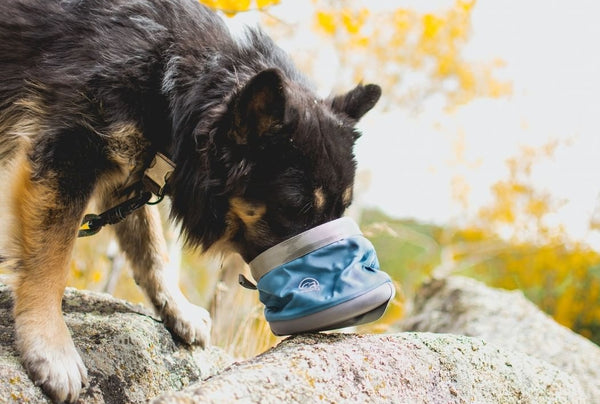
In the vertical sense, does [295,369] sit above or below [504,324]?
above

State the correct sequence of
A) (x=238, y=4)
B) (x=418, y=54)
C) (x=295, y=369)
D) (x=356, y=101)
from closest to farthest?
(x=295, y=369), (x=356, y=101), (x=238, y=4), (x=418, y=54)

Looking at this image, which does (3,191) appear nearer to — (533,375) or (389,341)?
(389,341)

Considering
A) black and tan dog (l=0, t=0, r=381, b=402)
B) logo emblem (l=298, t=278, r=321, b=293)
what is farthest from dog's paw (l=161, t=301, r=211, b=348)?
logo emblem (l=298, t=278, r=321, b=293)

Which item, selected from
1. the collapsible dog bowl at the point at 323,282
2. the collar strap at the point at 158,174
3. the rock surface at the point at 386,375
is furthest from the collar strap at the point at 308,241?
the collar strap at the point at 158,174

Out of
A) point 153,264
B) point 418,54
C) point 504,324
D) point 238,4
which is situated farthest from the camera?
point 418,54

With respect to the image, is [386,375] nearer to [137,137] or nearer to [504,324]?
[137,137]

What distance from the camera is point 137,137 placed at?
2.60 meters

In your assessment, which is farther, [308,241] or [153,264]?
[153,264]

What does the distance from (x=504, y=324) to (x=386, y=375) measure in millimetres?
3358

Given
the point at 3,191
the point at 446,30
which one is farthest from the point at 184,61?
the point at 446,30

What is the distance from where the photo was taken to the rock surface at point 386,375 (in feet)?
5.76

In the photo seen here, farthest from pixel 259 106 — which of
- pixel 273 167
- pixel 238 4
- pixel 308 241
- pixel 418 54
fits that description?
pixel 418 54

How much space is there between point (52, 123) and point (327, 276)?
1.36 metres

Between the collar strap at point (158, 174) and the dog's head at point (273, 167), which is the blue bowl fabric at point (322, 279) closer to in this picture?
the dog's head at point (273, 167)
